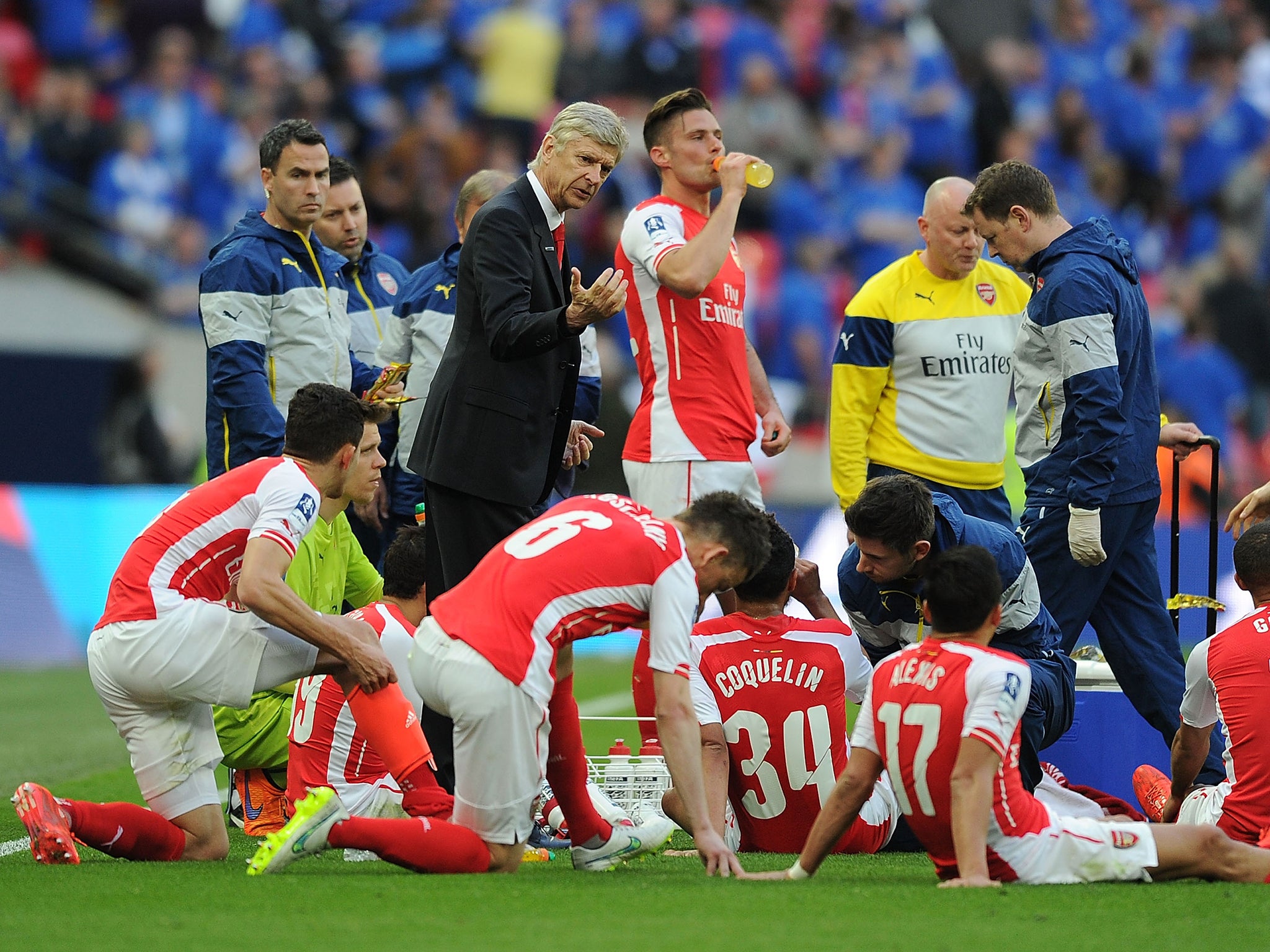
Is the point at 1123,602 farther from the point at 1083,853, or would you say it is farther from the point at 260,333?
the point at 260,333

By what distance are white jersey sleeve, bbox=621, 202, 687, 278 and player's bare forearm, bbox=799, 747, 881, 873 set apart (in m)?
2.30

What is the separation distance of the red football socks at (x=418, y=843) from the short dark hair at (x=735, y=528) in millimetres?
1101

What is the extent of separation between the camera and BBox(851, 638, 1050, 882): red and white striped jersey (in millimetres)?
4414

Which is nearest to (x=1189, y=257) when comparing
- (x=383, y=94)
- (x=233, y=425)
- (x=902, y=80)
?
(x=902, y=80)

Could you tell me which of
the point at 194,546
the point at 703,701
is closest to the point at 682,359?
the point at 703,701

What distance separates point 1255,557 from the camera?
5336 mm

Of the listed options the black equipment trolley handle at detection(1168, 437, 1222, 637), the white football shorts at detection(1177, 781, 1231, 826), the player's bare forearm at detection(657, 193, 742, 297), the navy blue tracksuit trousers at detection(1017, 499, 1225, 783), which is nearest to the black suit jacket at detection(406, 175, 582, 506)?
the player's bare forearm at detection(657, 193, 742, 297)

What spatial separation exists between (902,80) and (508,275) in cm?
1401

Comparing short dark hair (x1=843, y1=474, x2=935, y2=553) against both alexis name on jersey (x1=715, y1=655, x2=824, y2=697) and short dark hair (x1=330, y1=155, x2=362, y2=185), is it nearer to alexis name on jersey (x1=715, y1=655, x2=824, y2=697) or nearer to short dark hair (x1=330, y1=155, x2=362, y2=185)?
alexis name on jersey (x1=715, y1=655, x2=824, y2=697)

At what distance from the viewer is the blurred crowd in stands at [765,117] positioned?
55.4ft

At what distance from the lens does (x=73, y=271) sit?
16844mm

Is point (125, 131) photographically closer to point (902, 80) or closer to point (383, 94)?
point (383, 94)

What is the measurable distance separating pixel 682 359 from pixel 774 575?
1.16 metres

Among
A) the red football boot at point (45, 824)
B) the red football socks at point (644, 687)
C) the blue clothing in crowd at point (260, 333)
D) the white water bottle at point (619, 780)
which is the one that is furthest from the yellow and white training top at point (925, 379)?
the red football boot at point (45, 824)
